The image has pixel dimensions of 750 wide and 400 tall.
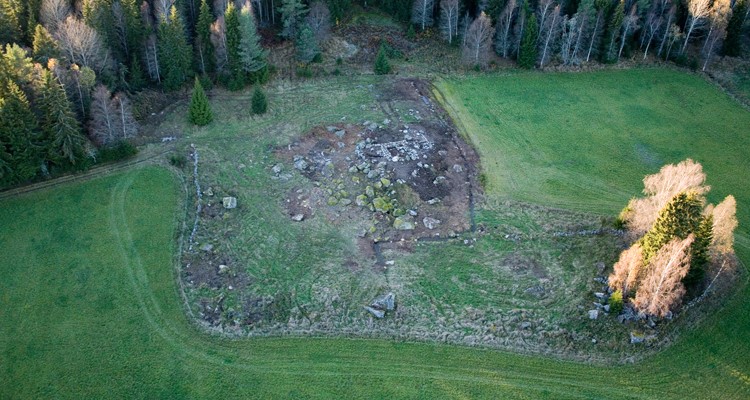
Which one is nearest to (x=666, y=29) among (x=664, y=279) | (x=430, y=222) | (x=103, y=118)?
(x=430, y=222)

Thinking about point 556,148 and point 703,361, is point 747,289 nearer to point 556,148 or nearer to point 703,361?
point 703,361

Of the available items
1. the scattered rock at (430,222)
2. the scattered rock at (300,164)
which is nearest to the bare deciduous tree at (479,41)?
the scattered rock at (300,164)

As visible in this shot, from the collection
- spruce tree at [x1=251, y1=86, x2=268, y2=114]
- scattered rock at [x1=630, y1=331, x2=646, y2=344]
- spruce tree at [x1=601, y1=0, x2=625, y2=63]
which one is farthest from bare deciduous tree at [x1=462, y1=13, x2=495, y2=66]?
scattered rock at [x1=630, y1=331, x2=646, y2=344]

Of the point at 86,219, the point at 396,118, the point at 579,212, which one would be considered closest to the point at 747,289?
the point at 579,212

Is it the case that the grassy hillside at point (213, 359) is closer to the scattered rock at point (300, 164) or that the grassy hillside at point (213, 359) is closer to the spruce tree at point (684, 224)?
the spruce tree at point (684, 224)

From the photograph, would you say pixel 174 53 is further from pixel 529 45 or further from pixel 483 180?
pixel 529 45

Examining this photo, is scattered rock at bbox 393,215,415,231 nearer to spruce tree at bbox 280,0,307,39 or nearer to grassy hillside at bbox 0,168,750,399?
grassy hillside at bbox 0,168,750,399

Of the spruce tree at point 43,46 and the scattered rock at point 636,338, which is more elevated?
the spruce tree at point 43,46
